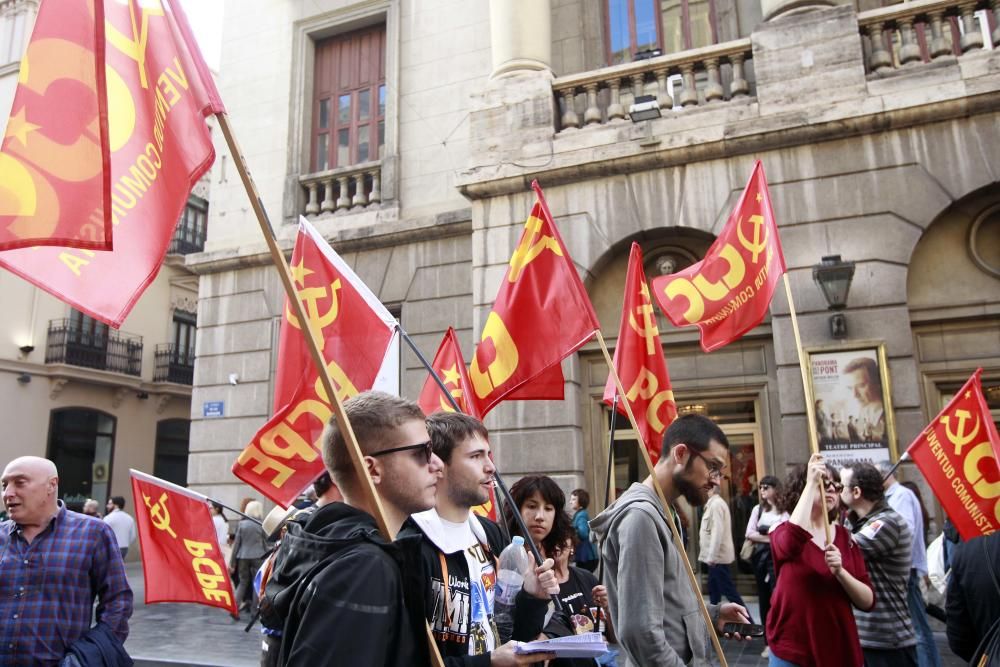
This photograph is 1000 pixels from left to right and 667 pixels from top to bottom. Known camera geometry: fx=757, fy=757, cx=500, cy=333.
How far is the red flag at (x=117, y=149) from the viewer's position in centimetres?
247

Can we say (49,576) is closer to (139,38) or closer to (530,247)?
(139,38)

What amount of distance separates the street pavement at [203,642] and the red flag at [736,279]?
341 cm

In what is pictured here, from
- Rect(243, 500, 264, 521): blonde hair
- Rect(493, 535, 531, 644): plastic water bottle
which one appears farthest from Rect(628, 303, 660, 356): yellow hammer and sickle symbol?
Rect(243, 500, 264, 521): blonde hair

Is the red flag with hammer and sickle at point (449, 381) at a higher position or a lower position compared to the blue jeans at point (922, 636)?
higher

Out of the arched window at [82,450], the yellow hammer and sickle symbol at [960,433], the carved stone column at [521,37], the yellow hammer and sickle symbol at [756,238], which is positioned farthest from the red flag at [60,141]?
the arched window at [82,450]

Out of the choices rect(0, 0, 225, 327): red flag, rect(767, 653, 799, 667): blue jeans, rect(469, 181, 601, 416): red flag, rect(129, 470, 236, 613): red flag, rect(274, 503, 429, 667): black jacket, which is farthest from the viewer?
rect(129, 470, 236, 613): red flag

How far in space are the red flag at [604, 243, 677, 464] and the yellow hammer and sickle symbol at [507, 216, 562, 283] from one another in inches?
35.9

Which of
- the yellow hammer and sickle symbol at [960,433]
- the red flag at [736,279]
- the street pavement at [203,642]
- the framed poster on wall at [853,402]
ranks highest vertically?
the red flag at [736,279]

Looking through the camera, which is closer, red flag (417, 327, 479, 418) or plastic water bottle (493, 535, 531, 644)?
plastic water bottle (493, 535, 531, 644)

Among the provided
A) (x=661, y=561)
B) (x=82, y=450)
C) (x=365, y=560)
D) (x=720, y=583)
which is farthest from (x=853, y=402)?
(x=82, y=450)

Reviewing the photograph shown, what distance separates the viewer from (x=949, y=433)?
4.93 metres

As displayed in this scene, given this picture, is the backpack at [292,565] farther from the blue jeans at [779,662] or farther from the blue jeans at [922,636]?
the blue jeans at [922,636]

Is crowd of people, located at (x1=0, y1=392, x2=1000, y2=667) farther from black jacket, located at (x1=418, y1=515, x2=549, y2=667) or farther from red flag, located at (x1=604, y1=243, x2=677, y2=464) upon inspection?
red flag, located at (x1=604, y1=243, x2=677, y2=464)

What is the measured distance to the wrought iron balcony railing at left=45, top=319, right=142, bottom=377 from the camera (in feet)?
72.9
